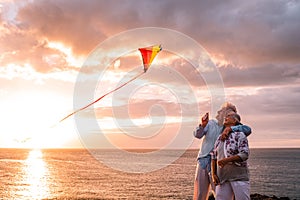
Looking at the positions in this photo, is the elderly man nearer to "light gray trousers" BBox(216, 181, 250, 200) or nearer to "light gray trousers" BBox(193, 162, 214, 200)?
"light gray trousers" BBox(193, 162, 214, 200)

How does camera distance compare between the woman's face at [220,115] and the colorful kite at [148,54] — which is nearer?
the woman's face at [220,115]

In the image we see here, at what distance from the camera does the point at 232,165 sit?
6.88 meters

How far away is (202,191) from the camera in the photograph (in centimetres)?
848

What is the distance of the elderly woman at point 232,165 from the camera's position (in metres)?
6.74

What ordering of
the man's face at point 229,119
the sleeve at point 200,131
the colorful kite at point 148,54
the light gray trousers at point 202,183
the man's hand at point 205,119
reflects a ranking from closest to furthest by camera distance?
1. the man's face at point 229,119
2. the man's hand at point 205,119
3. the sleeve at point 200,131
4. the light gray trousers at point 202,183
5. the colorful kite at point 148,54

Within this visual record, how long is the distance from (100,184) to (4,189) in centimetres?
1372

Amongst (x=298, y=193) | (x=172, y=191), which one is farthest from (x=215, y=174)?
(x=298, y=193)

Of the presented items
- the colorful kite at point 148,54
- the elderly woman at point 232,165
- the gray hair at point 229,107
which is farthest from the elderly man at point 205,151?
the colorful kite at point 148,54

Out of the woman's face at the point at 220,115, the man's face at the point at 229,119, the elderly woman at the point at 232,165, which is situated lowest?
the elderly woman at the point at 232,165

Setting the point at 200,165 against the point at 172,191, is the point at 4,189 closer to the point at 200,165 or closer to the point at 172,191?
the point at 172,191

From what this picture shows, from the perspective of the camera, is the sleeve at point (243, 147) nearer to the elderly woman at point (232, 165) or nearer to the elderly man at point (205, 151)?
the elderly woman at point (232, 165)

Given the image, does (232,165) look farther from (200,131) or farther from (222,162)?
(200,131)

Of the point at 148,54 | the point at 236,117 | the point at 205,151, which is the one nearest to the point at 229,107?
the point at 236,117

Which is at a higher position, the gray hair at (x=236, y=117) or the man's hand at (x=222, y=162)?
the gray hair at (x=236, y=117)
